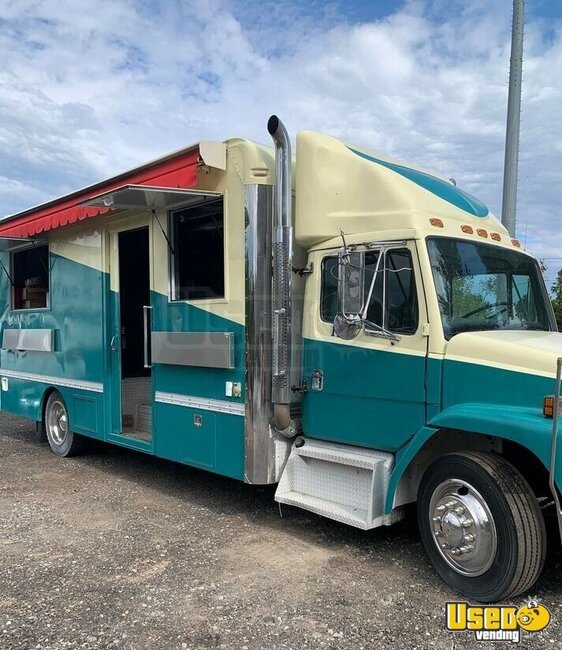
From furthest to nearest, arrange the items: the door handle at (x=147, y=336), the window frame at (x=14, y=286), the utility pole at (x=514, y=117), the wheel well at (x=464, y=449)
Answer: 1. the window frame at (x=14, y=286)
2. the utility pole at (x=514, y=117)
3. the door handle at (x=147, y=336)
4. the wheel well at (x=464, y=449)

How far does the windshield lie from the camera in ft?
14.0

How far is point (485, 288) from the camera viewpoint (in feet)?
15.1

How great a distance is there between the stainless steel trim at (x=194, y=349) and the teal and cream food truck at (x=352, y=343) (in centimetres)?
2

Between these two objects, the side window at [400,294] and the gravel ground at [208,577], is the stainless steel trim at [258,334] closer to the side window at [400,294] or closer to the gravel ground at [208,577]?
the gravel ground at [208,577]

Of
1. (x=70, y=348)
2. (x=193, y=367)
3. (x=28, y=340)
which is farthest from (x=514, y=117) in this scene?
(x=28, y=340)

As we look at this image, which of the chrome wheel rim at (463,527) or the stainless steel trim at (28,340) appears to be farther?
the stainless steel trim at (28,340)

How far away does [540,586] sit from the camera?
4.11 m

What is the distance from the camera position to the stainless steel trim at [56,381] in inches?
277

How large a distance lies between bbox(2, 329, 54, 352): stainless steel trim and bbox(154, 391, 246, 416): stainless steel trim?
2.46 meters

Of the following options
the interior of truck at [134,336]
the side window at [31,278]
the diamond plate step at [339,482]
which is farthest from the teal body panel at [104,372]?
the diamond plate step at [339,482]

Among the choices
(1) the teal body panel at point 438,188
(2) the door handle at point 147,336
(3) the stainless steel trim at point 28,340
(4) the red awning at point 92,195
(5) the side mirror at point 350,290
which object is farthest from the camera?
(3) the stainless steel trim at point 28,340

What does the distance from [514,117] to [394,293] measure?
364 centimetres

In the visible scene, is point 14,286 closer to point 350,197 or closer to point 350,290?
point 350,197

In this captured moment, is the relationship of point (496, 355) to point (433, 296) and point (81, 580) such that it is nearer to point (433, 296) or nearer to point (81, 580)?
point (433, 296)
